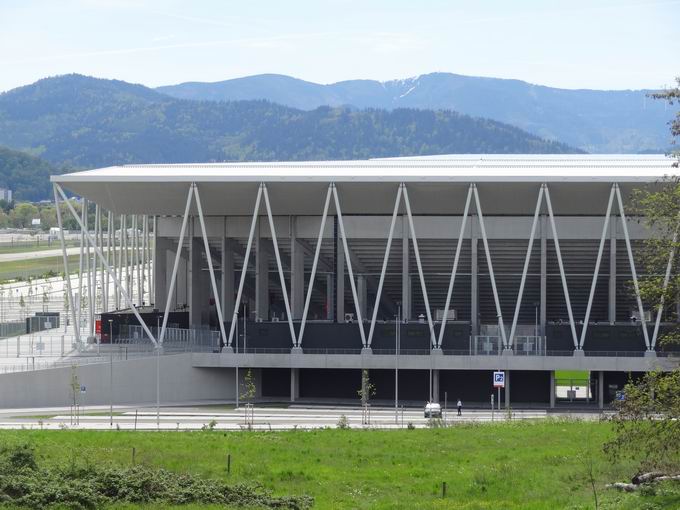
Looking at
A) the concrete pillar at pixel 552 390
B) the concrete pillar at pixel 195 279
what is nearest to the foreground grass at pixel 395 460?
the concrete pillar at pixel 552 390

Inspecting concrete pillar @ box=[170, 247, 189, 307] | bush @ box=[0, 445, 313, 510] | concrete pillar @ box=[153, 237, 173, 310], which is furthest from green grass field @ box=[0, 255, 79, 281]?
bush @ box=[0, 445, 313, 510]

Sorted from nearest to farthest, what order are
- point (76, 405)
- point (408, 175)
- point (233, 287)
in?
point (76, 405) < point (408, 175) < point (233, 287)

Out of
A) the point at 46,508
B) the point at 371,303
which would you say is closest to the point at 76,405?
the point at 371,303

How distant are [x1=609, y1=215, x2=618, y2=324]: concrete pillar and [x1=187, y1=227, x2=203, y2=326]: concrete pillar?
25627 millimetres

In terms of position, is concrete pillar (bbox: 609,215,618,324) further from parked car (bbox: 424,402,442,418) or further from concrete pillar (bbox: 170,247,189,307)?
concrete pillar (bbox: 170,247,189,307)

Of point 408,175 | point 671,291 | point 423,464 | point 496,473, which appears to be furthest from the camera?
point 408,175

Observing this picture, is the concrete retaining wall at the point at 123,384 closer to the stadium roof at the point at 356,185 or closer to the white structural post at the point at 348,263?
the white structural post at the point at 348,263

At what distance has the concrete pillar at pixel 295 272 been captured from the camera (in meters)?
82.7

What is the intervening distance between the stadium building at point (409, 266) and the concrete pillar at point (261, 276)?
0.14m

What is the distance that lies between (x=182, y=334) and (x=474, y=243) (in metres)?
18.2

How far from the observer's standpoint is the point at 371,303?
92.4 metres

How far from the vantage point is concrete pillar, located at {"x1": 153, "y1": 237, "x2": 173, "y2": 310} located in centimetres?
9231

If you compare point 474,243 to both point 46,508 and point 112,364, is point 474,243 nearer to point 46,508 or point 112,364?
point 112,364

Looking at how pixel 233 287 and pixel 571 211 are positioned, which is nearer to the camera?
pixel 571 211
